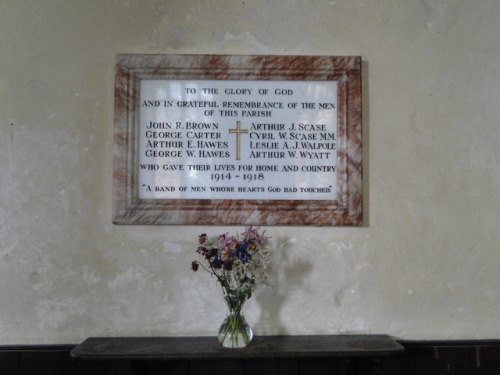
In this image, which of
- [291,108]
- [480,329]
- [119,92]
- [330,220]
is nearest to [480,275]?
[480,329]

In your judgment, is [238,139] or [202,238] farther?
[238,139]

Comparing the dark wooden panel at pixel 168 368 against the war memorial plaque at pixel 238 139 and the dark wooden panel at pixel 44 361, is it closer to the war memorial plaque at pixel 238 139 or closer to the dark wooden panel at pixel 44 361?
the dark wooden panel at pixel 44 361

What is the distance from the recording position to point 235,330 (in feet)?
5.58

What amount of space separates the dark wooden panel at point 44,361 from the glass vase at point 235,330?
0.65 metres

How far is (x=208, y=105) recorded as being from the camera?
1.91 meters

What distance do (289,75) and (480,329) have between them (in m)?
1.33

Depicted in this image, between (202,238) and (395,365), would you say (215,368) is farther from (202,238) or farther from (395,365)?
(395,365)

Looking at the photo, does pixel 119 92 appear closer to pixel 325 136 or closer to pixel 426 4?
pixel 325 136

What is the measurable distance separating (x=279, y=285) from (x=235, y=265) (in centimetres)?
27

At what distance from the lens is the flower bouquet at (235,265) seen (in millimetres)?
1672

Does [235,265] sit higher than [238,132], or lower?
lower

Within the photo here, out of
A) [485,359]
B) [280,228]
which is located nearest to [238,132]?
[280,228]

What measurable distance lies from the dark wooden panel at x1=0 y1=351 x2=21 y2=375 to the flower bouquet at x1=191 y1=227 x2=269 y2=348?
82 cm

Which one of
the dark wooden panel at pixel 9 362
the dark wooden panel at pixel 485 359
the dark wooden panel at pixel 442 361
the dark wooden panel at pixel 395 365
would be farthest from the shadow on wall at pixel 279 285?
the dark wooden panel at pixel 9 362
